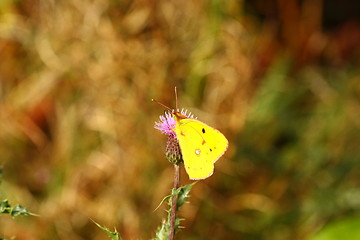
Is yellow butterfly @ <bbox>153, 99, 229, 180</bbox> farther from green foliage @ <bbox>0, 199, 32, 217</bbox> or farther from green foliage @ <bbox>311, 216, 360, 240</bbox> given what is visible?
green foliage @ <bbox>311, 216, 360, 240</bbox>

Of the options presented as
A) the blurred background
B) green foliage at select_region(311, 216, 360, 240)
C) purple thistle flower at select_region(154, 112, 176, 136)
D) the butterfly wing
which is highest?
the blurred background

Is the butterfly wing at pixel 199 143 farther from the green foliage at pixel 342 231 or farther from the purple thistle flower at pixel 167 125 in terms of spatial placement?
the green foliage at pixel 342 231

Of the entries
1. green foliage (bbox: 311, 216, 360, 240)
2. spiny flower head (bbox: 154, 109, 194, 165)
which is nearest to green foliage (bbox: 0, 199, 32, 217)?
spiny flower head (bbox: 154, 109, 194, 165)

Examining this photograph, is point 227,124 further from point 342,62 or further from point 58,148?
point 342,62

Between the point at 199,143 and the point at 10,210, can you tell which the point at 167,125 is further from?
the point at 10,210

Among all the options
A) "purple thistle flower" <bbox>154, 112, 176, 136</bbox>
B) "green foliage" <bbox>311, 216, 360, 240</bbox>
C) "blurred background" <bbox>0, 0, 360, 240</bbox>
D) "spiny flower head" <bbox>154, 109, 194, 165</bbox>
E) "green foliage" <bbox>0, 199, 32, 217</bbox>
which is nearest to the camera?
"green foliage" <bbox>0, 199, 32, 217</bbox>

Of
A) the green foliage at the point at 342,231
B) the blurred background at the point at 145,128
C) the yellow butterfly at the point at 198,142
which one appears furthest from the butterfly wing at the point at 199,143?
the blurred background at the point at 145,128

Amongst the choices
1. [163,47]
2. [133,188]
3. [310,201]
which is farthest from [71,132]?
[310,201]

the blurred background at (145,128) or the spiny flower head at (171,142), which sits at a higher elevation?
the blurred background at (145,128)

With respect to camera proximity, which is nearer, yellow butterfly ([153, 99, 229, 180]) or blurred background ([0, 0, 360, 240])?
yellow butterfly ([153, 99, 229, 180])
